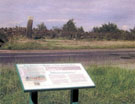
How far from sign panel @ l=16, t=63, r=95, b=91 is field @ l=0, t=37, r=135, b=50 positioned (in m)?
7.40

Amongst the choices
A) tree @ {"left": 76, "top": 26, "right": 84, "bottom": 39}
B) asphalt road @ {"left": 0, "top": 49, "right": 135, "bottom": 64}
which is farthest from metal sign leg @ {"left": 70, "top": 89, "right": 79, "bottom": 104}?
tree @ {"left": 76, "top": 26, "right": 84, "bottom": 39}

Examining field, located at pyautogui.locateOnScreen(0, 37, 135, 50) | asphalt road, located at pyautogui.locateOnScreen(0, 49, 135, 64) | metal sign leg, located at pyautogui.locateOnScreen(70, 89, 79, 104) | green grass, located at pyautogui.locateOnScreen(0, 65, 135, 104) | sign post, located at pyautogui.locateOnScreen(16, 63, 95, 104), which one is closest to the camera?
sign post, located at pyautogui.locateOnScreen(16, 63, 95, 104)

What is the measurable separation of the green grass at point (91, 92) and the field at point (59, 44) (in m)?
5.09

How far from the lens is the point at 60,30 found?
1199 cm

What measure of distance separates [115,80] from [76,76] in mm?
2533

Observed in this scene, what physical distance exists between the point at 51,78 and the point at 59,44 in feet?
30.1

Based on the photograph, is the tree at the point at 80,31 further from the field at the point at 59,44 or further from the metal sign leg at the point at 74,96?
the metal sign leg at the point at 74,96

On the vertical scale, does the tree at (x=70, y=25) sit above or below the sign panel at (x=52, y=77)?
above

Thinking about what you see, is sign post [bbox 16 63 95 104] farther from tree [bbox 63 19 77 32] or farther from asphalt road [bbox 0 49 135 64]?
tree [bbox 63 19 77 32]

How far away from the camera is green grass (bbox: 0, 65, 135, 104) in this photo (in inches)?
199

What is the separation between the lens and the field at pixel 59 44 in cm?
1169

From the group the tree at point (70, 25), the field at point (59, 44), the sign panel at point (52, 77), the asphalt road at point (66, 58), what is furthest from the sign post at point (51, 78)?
the field at point (59, 44)

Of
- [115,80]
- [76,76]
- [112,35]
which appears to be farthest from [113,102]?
[112,35]

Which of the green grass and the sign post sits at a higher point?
the sign post
